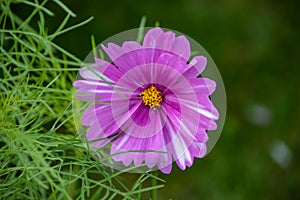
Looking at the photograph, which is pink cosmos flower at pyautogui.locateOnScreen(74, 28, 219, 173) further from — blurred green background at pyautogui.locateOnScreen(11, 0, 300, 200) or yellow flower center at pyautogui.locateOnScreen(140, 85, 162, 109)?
→ blurred green background at pyautogui.locateOnScreen(11, 0, 300, 200)

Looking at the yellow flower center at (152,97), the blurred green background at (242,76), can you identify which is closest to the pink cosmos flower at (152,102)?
the yellow flower center at (152,97)

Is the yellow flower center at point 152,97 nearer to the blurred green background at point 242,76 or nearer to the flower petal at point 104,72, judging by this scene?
the flower petal at point 104,72

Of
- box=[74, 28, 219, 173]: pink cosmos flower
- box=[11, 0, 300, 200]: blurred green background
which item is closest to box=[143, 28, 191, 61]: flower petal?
box=[74, 28, 219, 173]: pink cosmos flower

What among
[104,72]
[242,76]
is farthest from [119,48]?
[242,76]

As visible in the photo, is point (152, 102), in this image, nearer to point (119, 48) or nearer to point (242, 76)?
point (119, 48)

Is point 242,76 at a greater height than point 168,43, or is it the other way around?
point 168,43

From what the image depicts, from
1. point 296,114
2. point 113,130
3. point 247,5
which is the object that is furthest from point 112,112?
point 247,5
